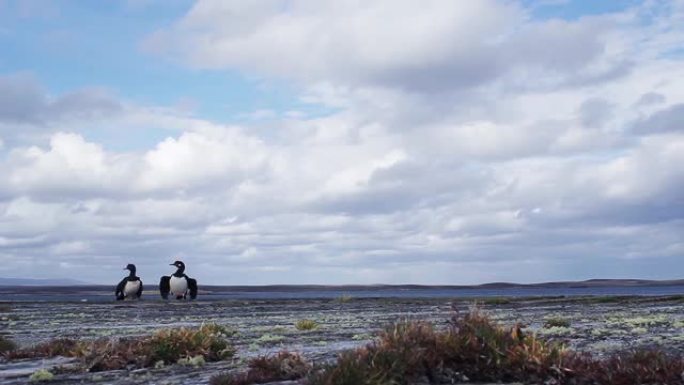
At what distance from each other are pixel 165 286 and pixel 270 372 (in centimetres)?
3889

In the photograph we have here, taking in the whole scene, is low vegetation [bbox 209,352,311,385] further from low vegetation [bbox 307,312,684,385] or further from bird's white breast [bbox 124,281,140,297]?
bird's white breast [bbox 124,281,140,297]

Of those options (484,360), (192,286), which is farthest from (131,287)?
(484,360)

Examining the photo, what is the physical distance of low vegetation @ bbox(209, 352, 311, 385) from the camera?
8.66 meters

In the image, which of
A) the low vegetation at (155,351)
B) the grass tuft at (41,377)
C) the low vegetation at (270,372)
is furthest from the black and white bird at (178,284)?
the low vegetation at (270,372)

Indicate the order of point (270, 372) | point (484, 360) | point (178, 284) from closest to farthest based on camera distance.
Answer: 1. point (484, 360)
2. point (270, 372)
3. point (178, 284)

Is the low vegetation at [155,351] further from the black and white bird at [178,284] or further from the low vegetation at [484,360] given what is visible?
the black and white bird at [178,284]

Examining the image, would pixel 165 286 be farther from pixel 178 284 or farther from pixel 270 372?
pixel 270 372

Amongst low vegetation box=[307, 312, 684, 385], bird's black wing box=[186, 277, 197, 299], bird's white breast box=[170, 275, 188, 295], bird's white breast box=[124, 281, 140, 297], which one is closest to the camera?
low vegetation box=[307, 312, 684, 385]

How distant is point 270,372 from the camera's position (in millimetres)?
9008

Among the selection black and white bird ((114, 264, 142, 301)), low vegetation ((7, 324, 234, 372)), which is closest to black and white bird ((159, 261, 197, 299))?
black and white bird ((114, 264, 142, 301))

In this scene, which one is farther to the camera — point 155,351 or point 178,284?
point 178,284

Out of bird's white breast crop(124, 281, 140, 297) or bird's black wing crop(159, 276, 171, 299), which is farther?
bird's white breast crop(124, 281, 140, 297)

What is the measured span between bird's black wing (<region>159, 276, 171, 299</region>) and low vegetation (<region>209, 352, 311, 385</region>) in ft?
125

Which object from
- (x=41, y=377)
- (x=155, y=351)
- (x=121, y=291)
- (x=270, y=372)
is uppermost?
(x=121, y=291)
